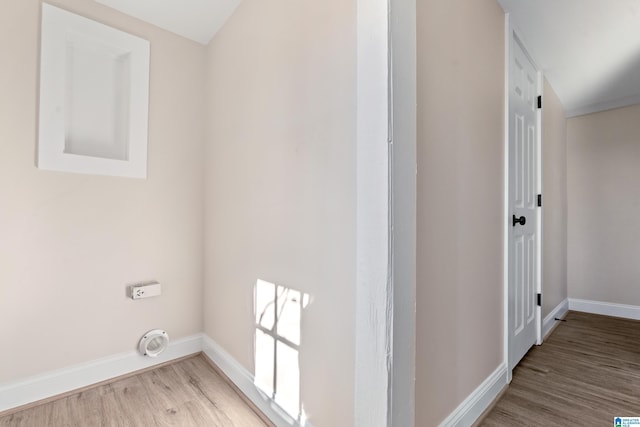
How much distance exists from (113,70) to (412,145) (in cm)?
196

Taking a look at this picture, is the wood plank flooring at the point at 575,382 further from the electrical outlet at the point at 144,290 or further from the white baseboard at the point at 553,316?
the electrical outlet at the point at 144,290

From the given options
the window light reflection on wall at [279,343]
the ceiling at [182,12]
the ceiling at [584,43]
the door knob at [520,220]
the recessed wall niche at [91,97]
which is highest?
the ceiling at [182,12]

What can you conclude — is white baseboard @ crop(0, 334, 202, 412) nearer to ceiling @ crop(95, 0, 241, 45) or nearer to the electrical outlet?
the electrical outlet

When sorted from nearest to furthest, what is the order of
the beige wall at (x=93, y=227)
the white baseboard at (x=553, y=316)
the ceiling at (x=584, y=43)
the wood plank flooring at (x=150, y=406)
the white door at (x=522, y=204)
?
the wood plank flooring at (x=150, y=406) < the beige wall at (x=93, y=227) < the ceiling at (x=584, y=43) < the white door at (x=522, y=204) < the white baseboard at (x=553, y=316)

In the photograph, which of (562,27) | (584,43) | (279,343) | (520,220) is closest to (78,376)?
(279,343)

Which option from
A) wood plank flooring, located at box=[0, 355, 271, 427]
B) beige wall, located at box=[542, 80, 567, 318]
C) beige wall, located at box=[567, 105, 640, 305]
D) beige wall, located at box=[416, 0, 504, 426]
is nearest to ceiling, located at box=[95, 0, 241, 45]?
beige wall, located at box=[416, 0, 504, 426]

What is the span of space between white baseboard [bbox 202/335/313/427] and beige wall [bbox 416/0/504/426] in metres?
0.63

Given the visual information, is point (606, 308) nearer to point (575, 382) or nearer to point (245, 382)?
point (575, 382)

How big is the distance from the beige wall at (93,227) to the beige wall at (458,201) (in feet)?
5.44

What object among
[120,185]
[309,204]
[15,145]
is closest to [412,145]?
[309,204]

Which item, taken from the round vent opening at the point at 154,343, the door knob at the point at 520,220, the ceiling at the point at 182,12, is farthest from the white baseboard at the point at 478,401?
the ceiling at the point at 182,12

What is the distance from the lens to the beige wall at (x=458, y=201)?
1098 millimetres

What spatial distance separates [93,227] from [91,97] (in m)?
0.79

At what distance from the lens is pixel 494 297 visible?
160 centimetres
